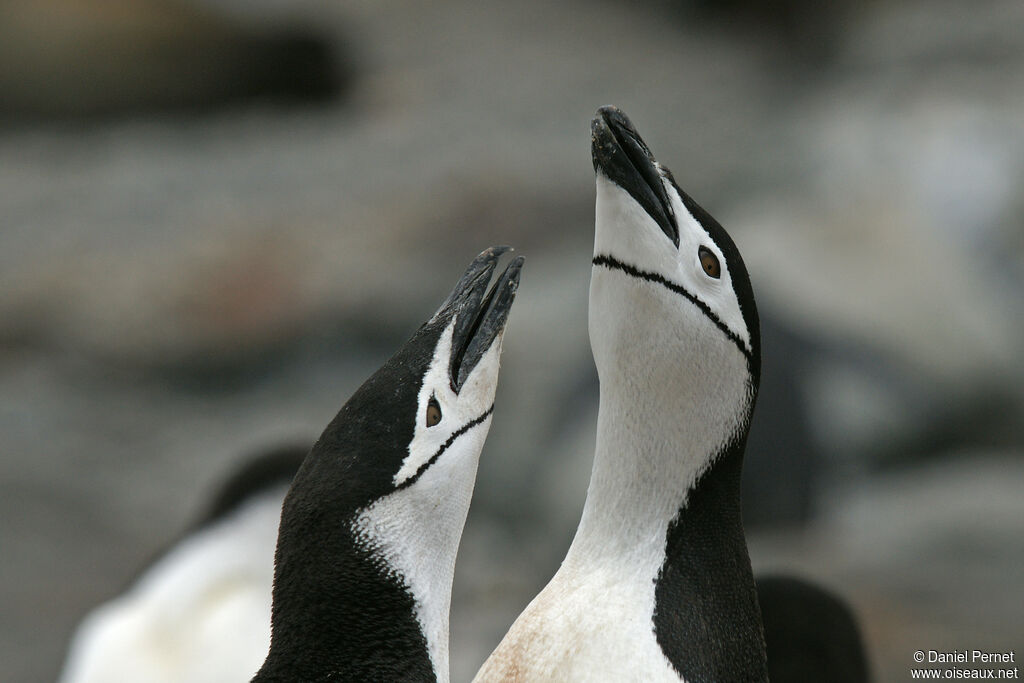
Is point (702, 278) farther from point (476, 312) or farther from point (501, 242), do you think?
point (501, 242)

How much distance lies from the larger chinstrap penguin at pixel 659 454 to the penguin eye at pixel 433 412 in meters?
0.21

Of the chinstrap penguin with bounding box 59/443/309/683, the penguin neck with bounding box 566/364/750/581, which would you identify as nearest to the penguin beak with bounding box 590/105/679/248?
the penguin neck with bounding box 566/364/750/581

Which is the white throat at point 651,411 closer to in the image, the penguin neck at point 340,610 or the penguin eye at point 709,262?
the penguin eye at point 709,262

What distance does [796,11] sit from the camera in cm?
629

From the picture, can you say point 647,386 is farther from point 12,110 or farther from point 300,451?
point 12,110

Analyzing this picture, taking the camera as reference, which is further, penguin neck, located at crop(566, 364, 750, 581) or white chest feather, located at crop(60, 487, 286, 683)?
white chest feather, located at crop(60, 487, 286, 683)

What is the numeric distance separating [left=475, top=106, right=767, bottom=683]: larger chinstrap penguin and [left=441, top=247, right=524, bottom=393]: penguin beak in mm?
110

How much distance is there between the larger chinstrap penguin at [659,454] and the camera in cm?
130

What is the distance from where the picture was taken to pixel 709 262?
1333 mm

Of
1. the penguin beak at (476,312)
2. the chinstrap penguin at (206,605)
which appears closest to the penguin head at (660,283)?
the penguin beak at (476,312)

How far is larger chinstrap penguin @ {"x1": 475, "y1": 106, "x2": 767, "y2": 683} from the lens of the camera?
130 cm

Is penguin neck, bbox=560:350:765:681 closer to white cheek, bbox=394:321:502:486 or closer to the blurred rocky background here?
white cheek, bbox=394:321:502:486

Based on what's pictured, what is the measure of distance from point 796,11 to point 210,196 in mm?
3163

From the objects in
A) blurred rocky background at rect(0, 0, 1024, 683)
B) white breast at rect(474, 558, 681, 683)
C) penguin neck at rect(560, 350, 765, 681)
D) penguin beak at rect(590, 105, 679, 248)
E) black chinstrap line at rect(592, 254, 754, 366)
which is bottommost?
white breast at rect(474, 558, 681, 683)
